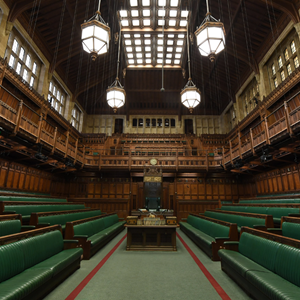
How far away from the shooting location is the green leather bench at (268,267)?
1.87 meters

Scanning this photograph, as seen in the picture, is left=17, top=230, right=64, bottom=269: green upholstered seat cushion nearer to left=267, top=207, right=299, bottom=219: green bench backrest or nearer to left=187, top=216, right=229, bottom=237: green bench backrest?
left=187, top=216, right=229, bottom=237: green bench backrest

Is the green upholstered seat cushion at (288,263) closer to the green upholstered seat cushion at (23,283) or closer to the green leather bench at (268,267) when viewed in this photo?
the green leather bench at (268,267)

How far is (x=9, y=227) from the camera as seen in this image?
288 cm

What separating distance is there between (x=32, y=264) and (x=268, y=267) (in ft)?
9.43

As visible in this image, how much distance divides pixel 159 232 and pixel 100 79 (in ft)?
53.3

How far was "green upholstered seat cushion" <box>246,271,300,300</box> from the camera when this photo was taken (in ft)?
5.57

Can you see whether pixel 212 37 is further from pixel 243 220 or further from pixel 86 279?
pixel 86 279

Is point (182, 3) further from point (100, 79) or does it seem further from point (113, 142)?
point (113, 142)

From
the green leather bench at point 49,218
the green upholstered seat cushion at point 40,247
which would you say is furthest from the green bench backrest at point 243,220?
the green leather bench at point 49,218

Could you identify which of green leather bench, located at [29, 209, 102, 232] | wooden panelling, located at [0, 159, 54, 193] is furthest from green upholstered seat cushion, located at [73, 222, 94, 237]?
wooden panelling, located at [0, 159, 54, 193]

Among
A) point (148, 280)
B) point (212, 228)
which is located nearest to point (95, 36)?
point (148, 280)

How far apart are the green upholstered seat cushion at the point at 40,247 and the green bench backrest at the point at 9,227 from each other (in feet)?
1.65

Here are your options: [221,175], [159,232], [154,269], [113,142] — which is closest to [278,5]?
[221,175]

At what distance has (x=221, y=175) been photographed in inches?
520
